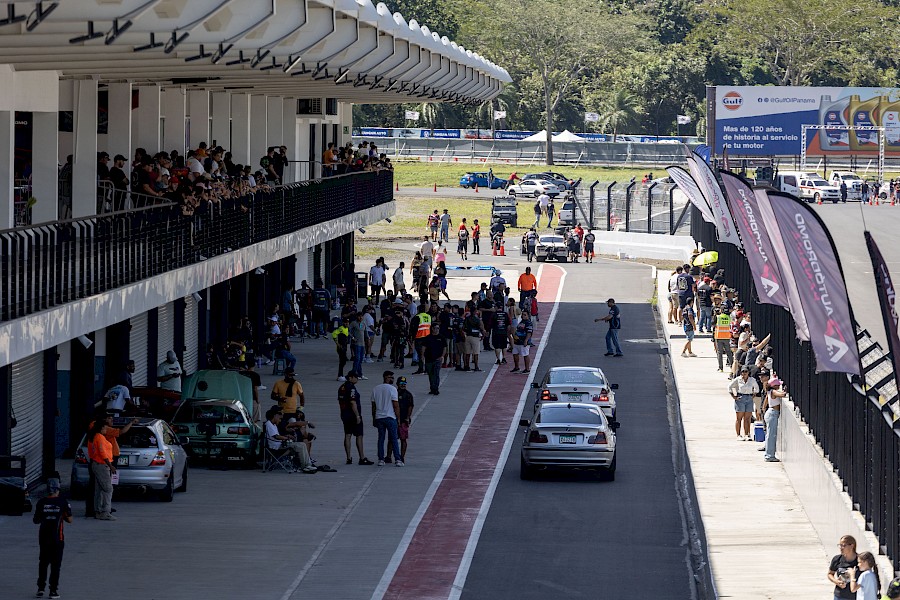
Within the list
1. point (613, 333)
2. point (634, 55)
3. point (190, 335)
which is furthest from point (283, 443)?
point (634, 55)

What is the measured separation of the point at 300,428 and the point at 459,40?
86.6m

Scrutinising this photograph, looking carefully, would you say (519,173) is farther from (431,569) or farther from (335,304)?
(431,569)

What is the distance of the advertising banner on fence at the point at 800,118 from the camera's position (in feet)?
254

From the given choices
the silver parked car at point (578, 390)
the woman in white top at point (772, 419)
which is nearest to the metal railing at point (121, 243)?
the silver parked car at point (578, 390)

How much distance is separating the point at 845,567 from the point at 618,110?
99354 mm

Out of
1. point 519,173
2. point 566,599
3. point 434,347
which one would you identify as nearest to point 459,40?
point 519,173

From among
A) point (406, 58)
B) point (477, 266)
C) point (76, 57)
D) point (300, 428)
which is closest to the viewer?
point (76, 57)

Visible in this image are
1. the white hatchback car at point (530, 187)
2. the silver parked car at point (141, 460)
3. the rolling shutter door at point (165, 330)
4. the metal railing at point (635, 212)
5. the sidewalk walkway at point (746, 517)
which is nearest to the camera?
the sidewalk walkway at point (746, 517)

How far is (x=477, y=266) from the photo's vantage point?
195 feet

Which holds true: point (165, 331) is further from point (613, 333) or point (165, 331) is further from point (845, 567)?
point (845, 567)

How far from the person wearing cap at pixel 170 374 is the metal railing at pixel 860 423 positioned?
11.0 m

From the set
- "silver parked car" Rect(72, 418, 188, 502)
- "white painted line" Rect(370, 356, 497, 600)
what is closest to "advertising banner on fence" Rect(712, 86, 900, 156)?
"white painted line" Rect(370, 356, 497, 600)

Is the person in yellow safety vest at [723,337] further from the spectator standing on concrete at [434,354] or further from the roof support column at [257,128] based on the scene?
the roof support column at [257,128]

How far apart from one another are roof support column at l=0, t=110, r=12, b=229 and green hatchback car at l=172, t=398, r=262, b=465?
14.7 feet
